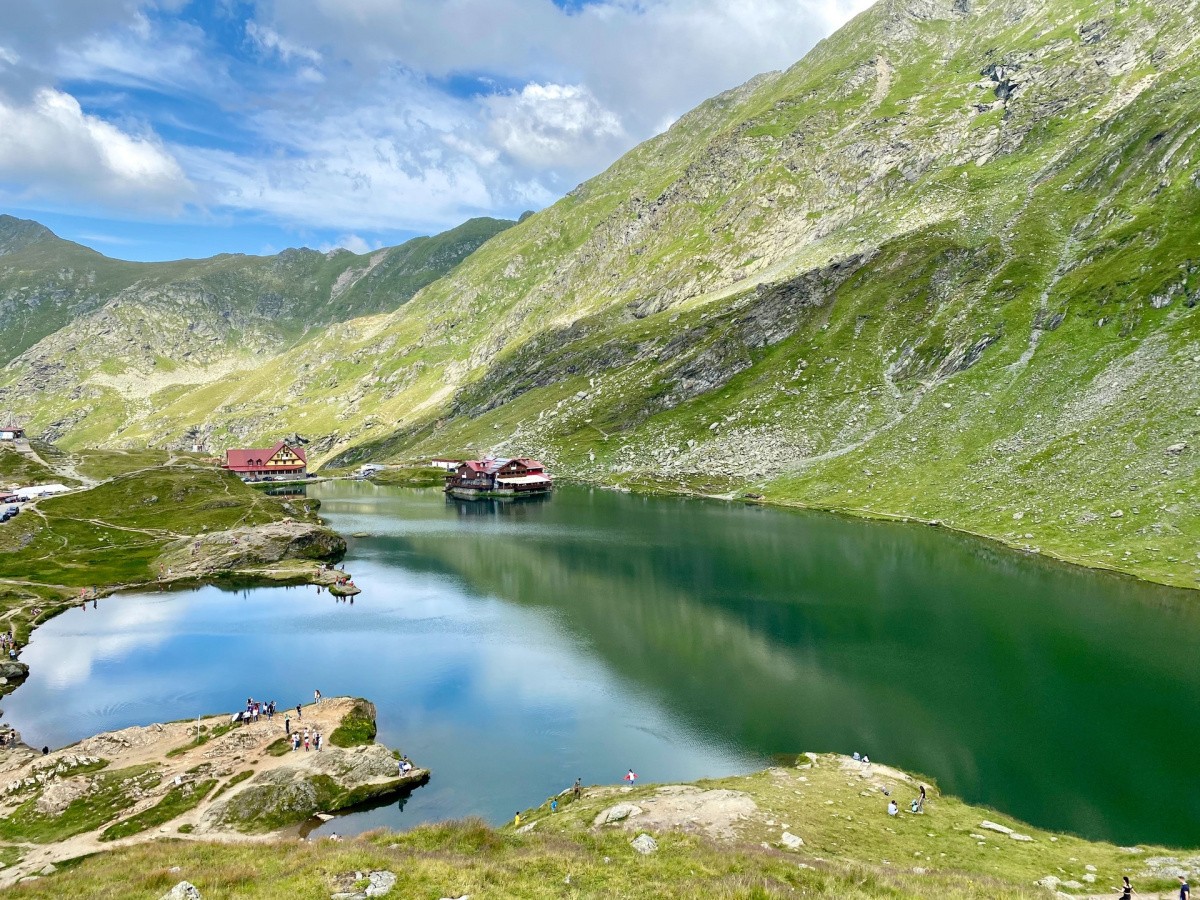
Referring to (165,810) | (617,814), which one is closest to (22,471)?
(165,810)

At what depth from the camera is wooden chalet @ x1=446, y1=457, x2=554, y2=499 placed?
18512 cm

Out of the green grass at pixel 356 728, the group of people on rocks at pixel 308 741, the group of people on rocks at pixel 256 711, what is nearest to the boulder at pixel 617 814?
the green grass at pixel 356 728

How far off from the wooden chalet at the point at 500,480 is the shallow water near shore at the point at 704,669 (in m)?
78.8

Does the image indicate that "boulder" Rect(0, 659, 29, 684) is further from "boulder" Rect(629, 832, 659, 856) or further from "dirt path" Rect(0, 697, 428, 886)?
"boulder" Rect(629, 832, 659, 856)

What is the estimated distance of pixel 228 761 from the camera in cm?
4650

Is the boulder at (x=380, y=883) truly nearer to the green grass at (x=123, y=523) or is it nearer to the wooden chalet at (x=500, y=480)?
the green grass at (x=123, y=523)

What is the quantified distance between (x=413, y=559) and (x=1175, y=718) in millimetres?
98543

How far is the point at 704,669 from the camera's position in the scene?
62.3 m

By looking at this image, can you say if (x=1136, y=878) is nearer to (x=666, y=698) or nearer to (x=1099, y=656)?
(x=666, y=698)

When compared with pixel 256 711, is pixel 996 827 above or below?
above

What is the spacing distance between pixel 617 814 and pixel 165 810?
28.2 m

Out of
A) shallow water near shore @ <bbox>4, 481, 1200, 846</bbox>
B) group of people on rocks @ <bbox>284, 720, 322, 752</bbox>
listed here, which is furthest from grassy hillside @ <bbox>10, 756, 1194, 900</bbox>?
group of people on rocks @ <bbox>284, 720, 322, 752</bbox>

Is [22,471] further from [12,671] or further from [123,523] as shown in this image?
[12,671]

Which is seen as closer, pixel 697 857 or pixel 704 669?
pixel 697 857
